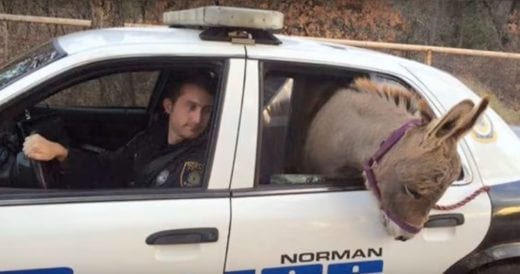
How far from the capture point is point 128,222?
263 centimetres

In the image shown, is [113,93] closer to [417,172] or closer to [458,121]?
[417,172]

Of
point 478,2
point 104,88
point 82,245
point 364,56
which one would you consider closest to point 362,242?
point 364,56

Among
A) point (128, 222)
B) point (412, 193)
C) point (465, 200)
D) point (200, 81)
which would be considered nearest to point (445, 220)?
point (465, 200)

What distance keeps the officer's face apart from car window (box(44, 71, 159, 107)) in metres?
0.18

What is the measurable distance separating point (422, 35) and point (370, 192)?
1457 centimetres

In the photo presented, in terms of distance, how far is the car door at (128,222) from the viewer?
254cm

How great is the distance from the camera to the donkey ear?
2.49 metres

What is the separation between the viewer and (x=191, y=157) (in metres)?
2.98

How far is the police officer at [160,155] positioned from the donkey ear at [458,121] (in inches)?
36.5

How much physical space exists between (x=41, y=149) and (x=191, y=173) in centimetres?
Answer: 63

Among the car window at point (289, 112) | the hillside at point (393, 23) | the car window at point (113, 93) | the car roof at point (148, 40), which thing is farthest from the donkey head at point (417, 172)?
the hillside at point (393, 23)

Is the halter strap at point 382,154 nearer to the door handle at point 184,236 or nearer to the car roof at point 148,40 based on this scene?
the car roof at point 148,40

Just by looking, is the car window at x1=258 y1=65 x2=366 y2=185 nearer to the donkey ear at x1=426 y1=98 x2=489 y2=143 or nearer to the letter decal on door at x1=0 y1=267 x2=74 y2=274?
the donkey ear at x1=426 y1=98 x2=489 y2=143

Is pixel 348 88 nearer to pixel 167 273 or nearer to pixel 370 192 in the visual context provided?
pixel 370 192
